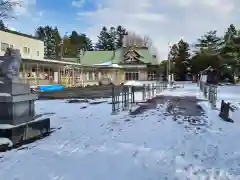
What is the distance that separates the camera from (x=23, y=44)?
3600cm

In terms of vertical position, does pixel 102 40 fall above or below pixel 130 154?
above

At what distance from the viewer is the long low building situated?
32.2 m

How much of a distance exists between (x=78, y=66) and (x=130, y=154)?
3628cm

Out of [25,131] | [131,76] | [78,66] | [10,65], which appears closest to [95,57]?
[131,76]

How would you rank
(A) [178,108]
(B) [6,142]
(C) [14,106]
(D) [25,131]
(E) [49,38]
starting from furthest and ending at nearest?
(E) [49,38]
(A) [178,108]
(D) [25,131]
(C) [14,106]
(B) [6,142]

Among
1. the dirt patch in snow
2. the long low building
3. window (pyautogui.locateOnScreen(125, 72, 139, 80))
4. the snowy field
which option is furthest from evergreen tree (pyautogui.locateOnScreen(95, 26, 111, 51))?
the snowy field

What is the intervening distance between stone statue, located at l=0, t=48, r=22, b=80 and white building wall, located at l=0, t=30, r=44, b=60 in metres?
25.4

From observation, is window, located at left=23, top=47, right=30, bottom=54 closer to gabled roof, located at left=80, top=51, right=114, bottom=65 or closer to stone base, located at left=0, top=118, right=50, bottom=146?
gabled roof, located at left=80, top=51, right=114, bottom=65

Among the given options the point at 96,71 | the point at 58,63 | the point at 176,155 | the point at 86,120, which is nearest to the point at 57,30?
the point at 96,71

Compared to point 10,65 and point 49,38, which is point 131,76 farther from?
point 10,65

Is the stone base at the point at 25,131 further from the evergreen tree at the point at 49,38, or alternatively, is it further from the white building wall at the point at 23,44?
the evergreen tree at the point at 49,38

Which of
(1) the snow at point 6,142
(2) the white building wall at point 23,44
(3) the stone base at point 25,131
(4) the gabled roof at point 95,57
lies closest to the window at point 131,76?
(4) the gabled roof at point 95,57

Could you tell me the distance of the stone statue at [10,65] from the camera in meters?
6.86

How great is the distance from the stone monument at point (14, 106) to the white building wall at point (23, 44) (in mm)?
25463
